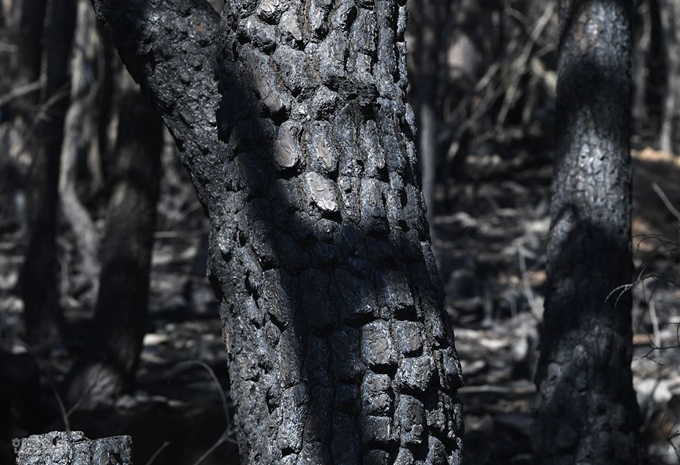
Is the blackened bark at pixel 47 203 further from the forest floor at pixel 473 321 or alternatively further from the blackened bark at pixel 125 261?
the blackened bark at pixel 125 261

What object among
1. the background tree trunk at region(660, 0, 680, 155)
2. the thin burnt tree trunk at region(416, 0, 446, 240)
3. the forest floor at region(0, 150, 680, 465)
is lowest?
the forest floor at region(0, 150, 680, 465)

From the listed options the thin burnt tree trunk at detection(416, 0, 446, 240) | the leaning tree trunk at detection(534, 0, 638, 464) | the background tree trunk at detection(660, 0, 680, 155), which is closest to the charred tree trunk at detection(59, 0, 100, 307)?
the thin burnt tree trunk at detection(416, 0, 446, 240)

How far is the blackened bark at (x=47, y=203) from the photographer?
7.61 meters

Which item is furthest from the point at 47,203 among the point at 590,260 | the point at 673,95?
the point at 673,95

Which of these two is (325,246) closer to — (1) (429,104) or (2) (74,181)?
(1) (429,104)

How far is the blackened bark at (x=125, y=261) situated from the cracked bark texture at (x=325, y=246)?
3.77 metres

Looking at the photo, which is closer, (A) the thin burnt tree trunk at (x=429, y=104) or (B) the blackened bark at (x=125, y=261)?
(B) the blackened bark at (x=125, y=261)

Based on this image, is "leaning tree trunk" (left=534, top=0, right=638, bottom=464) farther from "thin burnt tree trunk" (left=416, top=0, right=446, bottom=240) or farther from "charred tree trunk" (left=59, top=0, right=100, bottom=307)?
"charred tree trunk" (left=59, top=0, right=100, bottom=307)

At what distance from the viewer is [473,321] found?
8.68 meters

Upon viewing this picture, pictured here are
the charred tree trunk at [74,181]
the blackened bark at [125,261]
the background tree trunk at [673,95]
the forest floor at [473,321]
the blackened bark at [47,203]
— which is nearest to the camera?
the forest floor at [473,321]

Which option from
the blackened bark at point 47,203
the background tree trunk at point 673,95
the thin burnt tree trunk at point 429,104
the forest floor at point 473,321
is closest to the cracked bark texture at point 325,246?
the forest floor at point 473,321

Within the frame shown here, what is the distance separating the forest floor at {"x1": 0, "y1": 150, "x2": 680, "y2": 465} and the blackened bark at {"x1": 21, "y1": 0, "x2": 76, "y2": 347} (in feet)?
0.94

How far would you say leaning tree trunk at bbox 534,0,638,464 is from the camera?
11.1ft

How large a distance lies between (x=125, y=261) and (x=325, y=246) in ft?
13.4
